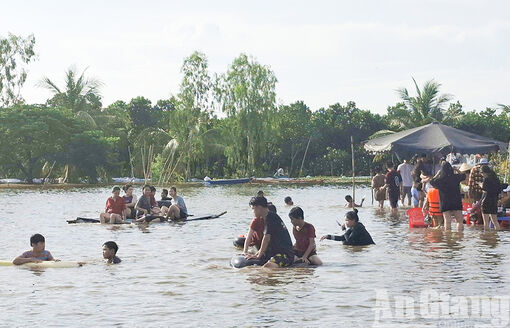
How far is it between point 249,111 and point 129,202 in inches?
1901

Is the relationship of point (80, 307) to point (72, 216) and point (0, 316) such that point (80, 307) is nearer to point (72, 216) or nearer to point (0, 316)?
point (0, 316)

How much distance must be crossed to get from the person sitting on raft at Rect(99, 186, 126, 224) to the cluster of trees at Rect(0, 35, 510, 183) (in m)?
40.7

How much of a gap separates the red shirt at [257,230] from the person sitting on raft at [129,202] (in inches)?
463

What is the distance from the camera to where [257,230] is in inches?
587

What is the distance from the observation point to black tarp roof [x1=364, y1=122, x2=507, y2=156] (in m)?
26.4

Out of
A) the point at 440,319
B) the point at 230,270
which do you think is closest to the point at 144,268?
the point at 230,270

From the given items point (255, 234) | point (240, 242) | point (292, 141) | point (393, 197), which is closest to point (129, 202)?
point (240, 242)

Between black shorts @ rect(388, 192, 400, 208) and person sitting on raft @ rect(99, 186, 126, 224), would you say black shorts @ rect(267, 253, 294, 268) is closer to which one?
person sitting on raft @ rect(99, 186, 126, 224)

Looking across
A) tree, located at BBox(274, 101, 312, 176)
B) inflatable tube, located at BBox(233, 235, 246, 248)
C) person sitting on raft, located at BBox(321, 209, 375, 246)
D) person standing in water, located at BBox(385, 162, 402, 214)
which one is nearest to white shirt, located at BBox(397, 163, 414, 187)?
person standing in water, located at BBox(385, 162, 402, 214)

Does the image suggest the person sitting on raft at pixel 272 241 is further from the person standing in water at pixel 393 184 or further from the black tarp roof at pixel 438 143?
the person standing in water at pixel 393 184

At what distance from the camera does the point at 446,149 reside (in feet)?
87.0

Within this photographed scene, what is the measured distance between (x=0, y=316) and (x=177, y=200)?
53.7 ft

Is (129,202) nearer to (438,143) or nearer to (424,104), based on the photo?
(438,143)

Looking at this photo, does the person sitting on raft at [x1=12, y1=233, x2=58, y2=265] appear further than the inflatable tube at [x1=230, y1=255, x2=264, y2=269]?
Yes
